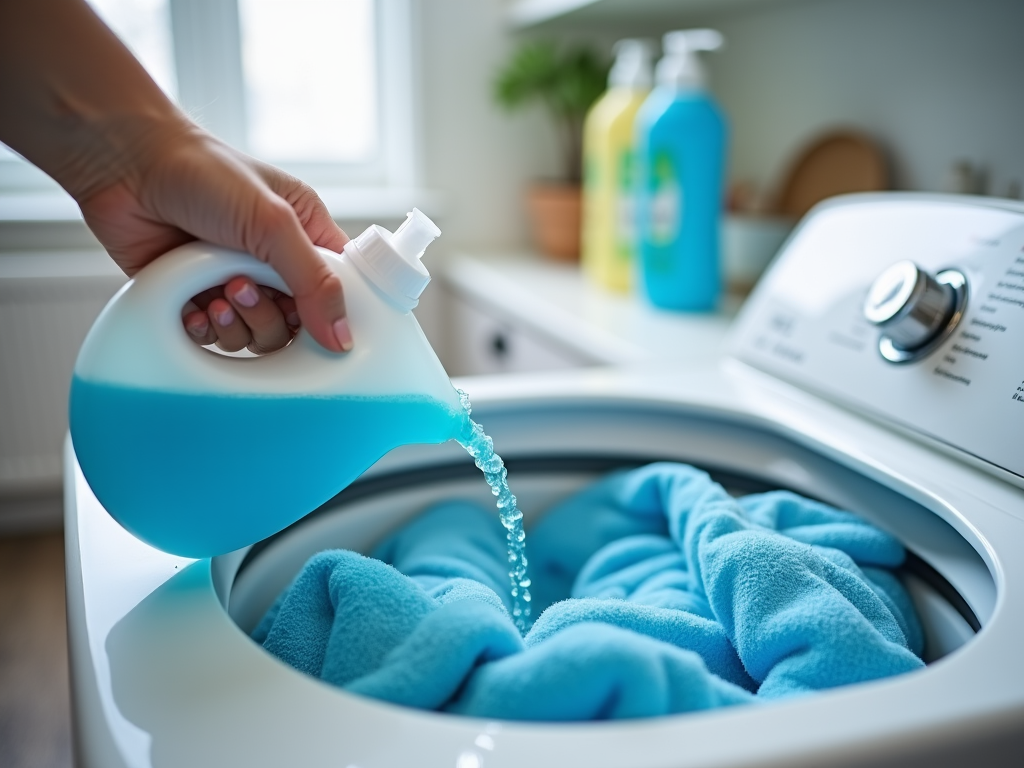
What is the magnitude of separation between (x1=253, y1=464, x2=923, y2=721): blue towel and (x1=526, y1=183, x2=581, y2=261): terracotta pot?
48.8 inches

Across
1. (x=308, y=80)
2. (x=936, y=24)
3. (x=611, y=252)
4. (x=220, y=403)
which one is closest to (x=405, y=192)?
(x=308, y=80)

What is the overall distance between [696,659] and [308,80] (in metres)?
2.24

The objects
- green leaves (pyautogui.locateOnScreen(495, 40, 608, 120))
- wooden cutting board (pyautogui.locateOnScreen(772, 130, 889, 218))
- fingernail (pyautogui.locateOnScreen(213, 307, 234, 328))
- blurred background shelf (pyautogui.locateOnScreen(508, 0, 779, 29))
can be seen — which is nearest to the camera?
fingernail (pyautogui.locateOnScreen(213, 307, 234, 328))

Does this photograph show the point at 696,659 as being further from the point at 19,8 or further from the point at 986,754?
the point at 19,8

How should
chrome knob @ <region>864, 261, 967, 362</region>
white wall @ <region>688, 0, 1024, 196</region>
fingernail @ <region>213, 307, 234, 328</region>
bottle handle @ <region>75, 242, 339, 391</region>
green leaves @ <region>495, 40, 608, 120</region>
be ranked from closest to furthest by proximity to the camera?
bottle handle @ <region>75, 242, 339, 391</region> < fingernail @ <region>213, 307, 234, 328</region> < chrome knob @ <region>864, 261, 967, 362</region> < white wall @ <region>688, 0, 1024, 196</region> < green leaves @ <region>495, 40, 608, 120</region>

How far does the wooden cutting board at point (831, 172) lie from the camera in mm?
1370

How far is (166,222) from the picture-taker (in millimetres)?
566

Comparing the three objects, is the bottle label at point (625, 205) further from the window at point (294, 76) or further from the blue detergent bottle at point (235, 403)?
the blue detergent bottle at point (235, 403)

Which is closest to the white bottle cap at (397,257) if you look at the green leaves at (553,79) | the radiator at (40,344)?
the green leaves at (553,79)

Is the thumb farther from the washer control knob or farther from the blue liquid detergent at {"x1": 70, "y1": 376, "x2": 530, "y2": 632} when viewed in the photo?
the washer control knob

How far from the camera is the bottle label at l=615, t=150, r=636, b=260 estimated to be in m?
1.56

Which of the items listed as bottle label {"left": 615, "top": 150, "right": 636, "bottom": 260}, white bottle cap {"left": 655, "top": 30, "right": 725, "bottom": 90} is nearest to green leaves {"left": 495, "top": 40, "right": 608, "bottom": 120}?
bottle label {"left": 615, "top": 150, "right": 636, "bottom": 260}

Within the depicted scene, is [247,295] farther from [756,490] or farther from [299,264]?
[756,490]

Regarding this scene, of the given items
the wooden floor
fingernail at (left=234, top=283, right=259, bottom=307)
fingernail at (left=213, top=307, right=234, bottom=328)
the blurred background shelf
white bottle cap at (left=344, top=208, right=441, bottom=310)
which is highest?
the blurred background shelf
